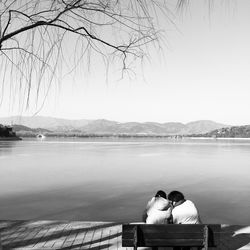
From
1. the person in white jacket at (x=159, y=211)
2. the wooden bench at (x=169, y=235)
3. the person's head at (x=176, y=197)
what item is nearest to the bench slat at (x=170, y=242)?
the wooden bench at (x=169, y=235)

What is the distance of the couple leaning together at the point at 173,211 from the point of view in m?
5.07

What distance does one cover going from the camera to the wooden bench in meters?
4.25

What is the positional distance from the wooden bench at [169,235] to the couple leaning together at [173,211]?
75 cm

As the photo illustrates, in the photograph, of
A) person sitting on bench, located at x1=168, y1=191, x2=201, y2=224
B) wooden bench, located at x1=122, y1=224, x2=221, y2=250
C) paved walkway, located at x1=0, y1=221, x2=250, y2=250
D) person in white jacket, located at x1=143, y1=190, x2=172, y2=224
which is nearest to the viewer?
wooden bench, located at x1=122, y1=224, x2=221, y2=250

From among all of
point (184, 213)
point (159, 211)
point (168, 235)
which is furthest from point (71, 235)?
point (168, 235)

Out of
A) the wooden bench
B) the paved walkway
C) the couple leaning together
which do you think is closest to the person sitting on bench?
the couple leaning together

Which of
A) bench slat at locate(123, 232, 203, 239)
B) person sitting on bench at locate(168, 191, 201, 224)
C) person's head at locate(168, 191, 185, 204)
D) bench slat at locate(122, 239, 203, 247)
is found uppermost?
person's head at locate(168, 191, 185, 204)

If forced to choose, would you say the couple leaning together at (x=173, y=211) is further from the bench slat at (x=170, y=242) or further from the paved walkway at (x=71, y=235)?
the paved walkway at (x=71, y=235)

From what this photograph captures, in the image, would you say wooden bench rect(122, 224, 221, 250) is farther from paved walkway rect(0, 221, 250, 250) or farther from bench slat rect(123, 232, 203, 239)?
paved walkway rect(0, 221, 250, 250)

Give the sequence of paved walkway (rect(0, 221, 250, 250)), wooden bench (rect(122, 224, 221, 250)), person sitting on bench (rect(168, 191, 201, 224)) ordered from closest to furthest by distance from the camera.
Answer: 1. wooden bench (rect(122, 224, 221, 250))
2. person sitting on bench (rect(168, 191, 201, 224))
3. paved walkway (rect(0, 221, 250, 250))

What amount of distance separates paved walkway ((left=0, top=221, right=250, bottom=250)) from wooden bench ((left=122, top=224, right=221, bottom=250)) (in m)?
1.70

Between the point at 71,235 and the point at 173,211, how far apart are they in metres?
2.23

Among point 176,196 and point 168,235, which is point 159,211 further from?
point 168,235

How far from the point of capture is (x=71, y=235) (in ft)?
21.6
